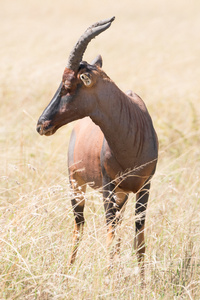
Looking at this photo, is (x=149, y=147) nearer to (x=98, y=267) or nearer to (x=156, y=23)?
(x=98, y=267)

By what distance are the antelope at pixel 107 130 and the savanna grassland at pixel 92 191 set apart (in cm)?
21

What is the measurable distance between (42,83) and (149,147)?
7.87 meters

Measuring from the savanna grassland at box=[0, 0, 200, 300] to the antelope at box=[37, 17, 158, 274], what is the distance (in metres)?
0.21

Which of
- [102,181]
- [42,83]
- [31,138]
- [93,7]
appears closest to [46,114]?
[102,181]

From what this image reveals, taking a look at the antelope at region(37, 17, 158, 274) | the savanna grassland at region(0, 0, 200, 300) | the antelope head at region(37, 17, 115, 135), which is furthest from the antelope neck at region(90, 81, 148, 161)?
the savanna grassland at region(0, 0, 200, 300)

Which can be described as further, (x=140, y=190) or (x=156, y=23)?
(x=156, y=23)

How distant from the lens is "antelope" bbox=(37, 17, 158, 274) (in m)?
4.14

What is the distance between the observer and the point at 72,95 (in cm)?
414

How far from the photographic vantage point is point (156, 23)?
2670cm

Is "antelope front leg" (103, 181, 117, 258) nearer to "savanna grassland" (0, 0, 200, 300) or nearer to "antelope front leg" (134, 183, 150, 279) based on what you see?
"savanna grassland" (0, 0, 200, 300)

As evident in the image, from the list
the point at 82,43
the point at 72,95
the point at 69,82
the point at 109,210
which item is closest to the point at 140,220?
the point at 109,210

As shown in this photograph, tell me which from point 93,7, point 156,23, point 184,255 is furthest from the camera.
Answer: point 93,7

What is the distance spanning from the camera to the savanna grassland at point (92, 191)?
4.05 m

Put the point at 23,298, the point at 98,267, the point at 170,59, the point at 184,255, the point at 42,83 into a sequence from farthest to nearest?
1. the point at 170,59
2. the point at 42,83
3. the point at 184,255
4. the point at 98,267
5. the point at 23,298
